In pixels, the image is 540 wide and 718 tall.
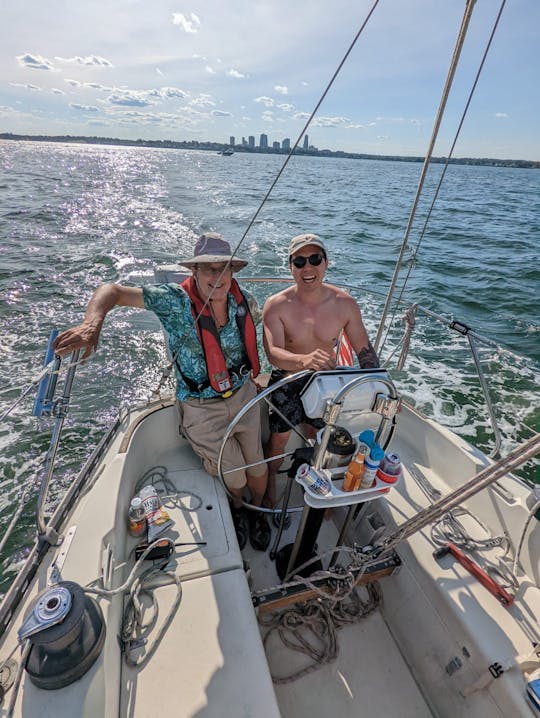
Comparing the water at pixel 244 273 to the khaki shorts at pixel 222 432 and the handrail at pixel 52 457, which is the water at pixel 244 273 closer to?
the khaki shorts at pixel 222 432

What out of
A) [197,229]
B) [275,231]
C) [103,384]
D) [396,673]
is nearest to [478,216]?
[275,231]

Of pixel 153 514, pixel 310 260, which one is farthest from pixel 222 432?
pixel 310 260

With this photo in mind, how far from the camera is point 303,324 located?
8.34 feet

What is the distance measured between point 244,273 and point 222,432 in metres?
6.32

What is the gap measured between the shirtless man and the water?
103cm

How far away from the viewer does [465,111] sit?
1.96m

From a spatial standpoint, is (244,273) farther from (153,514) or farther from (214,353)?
(153,514)

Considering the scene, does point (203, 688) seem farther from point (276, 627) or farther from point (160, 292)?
point (160, 292)

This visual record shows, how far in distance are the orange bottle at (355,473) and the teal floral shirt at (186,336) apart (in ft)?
3.49

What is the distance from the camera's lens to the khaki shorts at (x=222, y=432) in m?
2.25

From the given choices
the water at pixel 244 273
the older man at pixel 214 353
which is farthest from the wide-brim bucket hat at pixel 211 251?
the water at pixel 244 273

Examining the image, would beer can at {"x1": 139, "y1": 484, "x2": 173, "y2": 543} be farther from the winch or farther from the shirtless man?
the shirtless man

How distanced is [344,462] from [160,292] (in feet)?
4.46

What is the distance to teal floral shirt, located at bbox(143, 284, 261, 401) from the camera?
6.99 ft
